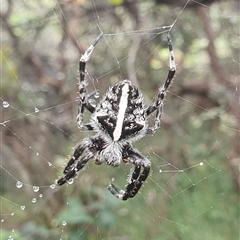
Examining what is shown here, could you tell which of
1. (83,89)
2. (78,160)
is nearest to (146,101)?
(78,160)

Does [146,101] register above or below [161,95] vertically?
below

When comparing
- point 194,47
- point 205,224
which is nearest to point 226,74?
point 194,47

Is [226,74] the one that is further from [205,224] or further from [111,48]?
[205,224]

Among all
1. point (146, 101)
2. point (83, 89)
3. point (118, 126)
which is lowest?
point (146, 101)

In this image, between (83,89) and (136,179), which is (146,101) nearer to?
(136,179)

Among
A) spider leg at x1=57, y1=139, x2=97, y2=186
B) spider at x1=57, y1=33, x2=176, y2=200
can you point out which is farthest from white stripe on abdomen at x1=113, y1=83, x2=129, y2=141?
spider leg at x1=57, y1=139, x2=97, y2=186

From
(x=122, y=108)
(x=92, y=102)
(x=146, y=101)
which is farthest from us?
(x=146, y=101)

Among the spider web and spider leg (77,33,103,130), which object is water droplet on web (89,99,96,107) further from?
the spider web
